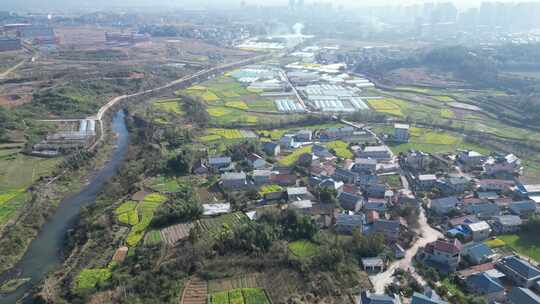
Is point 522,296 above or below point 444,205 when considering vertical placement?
below

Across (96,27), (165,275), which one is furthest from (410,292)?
(96,27)

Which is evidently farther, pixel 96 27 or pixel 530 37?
pixel 96 27

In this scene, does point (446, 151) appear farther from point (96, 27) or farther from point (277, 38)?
point (96, 27)

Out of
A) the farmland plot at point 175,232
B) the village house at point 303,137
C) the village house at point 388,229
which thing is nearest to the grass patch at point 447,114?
the village house at point 303,137

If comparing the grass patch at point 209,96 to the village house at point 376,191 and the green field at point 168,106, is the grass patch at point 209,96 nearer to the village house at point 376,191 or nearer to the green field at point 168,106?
the green field at point 168,106

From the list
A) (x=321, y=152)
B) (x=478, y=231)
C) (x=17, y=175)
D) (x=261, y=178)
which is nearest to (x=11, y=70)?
(x=17, y=175)

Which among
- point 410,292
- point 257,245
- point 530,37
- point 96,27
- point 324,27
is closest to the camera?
point 410,292

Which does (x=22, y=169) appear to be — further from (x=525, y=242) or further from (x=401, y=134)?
(x=525, y=242)
